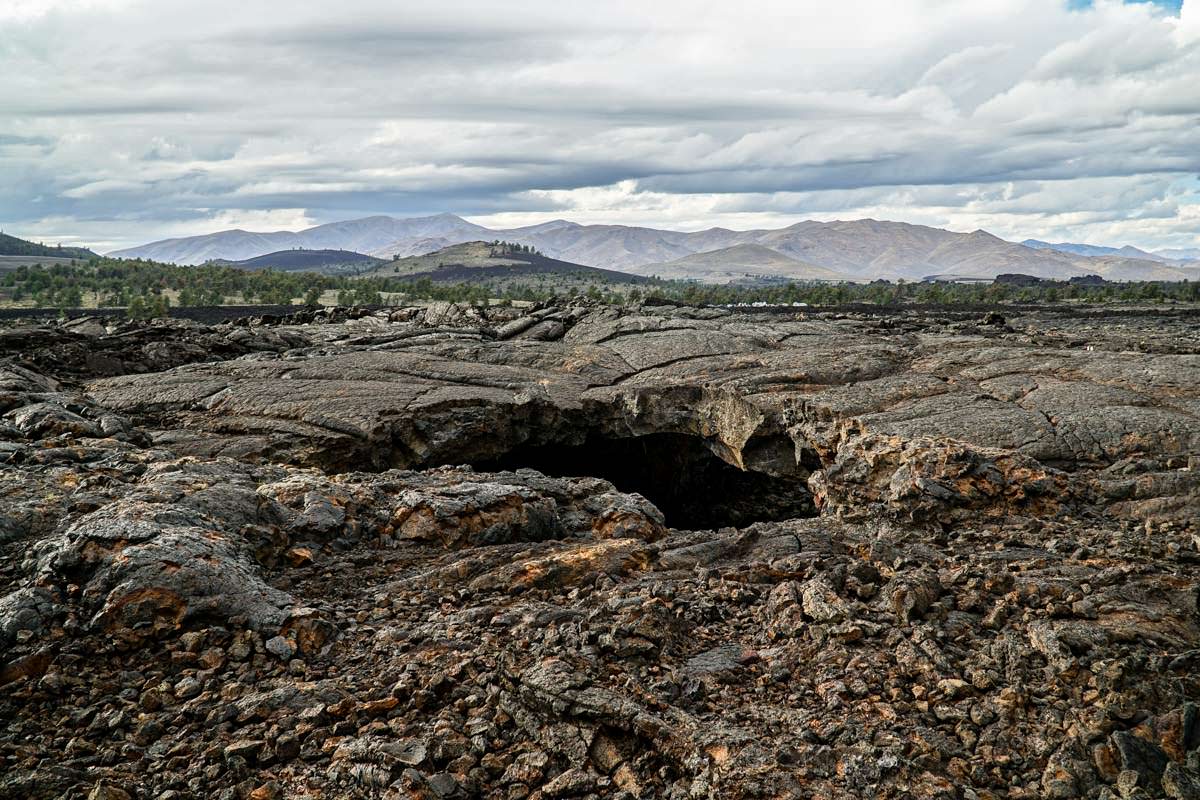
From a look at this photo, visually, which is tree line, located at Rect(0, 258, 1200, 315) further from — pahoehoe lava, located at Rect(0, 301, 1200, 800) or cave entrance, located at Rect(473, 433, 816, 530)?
pahoehoe lava, located at Rect(0, 301, 1200, 800)

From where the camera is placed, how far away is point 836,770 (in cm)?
669

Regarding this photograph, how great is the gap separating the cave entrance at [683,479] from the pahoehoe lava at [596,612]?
7.77 metres

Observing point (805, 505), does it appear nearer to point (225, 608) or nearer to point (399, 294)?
point (225, 608)

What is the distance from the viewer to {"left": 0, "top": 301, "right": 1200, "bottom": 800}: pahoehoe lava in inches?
272

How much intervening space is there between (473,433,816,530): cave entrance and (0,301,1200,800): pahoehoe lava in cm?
777

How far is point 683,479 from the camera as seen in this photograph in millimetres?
26781

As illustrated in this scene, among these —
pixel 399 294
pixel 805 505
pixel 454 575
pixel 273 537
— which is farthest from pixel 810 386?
pixel 399 294

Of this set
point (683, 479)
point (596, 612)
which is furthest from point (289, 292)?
point (596, 612)

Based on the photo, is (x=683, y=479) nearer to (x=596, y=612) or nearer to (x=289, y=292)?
(x=596, y=612)

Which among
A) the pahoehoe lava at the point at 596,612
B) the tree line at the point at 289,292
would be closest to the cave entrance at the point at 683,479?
the pahoehoe lava at the point at 596,612

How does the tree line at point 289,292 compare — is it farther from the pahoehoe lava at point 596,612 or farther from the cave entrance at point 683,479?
the pahoehoe lava at point 596,612

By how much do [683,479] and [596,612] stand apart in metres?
18.2

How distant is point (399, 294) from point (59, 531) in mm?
122972

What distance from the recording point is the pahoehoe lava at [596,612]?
691 centimetres
